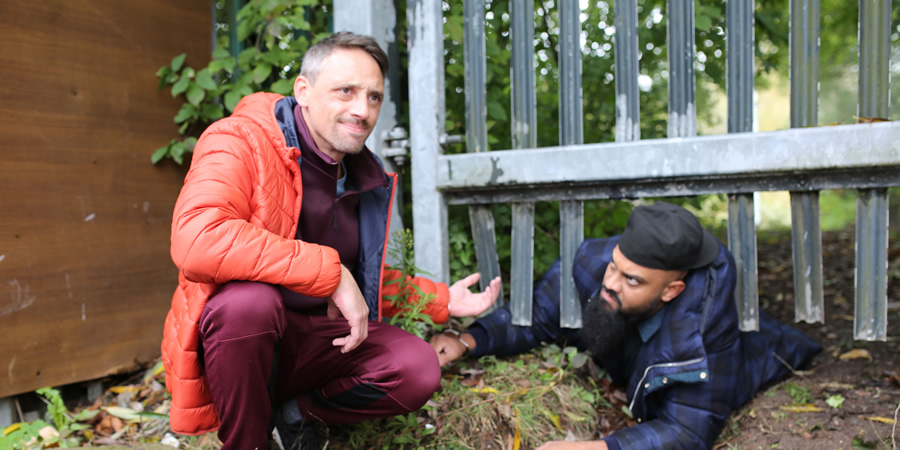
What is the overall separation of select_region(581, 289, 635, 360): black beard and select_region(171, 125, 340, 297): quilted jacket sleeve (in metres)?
1.38

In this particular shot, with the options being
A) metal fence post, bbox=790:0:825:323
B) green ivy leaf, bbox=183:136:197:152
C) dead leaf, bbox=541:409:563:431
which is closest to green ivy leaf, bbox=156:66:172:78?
green ivy leaf, bbox=183:136:197:152

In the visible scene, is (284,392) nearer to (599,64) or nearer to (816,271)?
(816,271)

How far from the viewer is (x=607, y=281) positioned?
2.83 metres

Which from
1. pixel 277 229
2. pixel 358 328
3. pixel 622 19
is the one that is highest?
pixel 622 19

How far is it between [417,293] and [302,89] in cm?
104

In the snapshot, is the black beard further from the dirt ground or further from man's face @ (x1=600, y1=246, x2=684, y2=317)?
the dirt ground

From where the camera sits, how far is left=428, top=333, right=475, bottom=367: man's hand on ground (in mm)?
2963

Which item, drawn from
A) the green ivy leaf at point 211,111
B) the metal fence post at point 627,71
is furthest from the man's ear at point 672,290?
the green ivy leaf at point 211,111

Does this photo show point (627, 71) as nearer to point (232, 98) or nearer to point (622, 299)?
point (622, 299)

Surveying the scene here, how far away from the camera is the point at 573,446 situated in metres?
2.45

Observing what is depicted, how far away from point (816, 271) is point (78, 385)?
3.62 metres

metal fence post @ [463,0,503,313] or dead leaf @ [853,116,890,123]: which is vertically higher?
metal fence post @ [463,0,503,313]

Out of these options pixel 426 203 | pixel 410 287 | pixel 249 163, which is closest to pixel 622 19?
pixel 426 203

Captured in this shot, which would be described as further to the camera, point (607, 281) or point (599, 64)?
point (599, 64)
